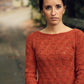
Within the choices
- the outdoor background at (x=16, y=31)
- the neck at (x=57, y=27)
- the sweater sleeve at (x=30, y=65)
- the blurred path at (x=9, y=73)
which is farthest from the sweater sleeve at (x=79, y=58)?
the blurred path at (x=9, y=73)

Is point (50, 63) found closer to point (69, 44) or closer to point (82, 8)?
point (69, 44)

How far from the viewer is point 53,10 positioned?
62.9 inches

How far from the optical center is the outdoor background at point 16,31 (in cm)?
536

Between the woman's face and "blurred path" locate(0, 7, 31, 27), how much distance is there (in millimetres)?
12713

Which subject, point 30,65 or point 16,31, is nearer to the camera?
point 30,65

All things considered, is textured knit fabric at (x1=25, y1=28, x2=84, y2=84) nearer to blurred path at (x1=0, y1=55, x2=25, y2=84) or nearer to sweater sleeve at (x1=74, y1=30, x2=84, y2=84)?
sweater sleeve at (x1=74, y1=30, x2=84, y2=84)

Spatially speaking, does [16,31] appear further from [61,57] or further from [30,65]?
[61,57]

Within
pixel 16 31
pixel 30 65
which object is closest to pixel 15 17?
pixel 16 31

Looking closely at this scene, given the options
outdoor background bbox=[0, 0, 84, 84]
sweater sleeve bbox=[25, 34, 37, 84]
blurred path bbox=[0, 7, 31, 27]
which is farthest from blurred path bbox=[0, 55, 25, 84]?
blurred path bbox=[0, 7, 31, 27]

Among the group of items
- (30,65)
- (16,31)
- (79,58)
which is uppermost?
(79,58)

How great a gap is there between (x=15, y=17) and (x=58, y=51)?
15.2 meters

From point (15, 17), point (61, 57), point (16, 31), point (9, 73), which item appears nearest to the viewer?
point (61, 57)

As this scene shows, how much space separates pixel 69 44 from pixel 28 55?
0.35 metres

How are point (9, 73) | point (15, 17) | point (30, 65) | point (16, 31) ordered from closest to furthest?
point (30, 65) < point (9, 73) < point (16, 31) < point (15, 17)
